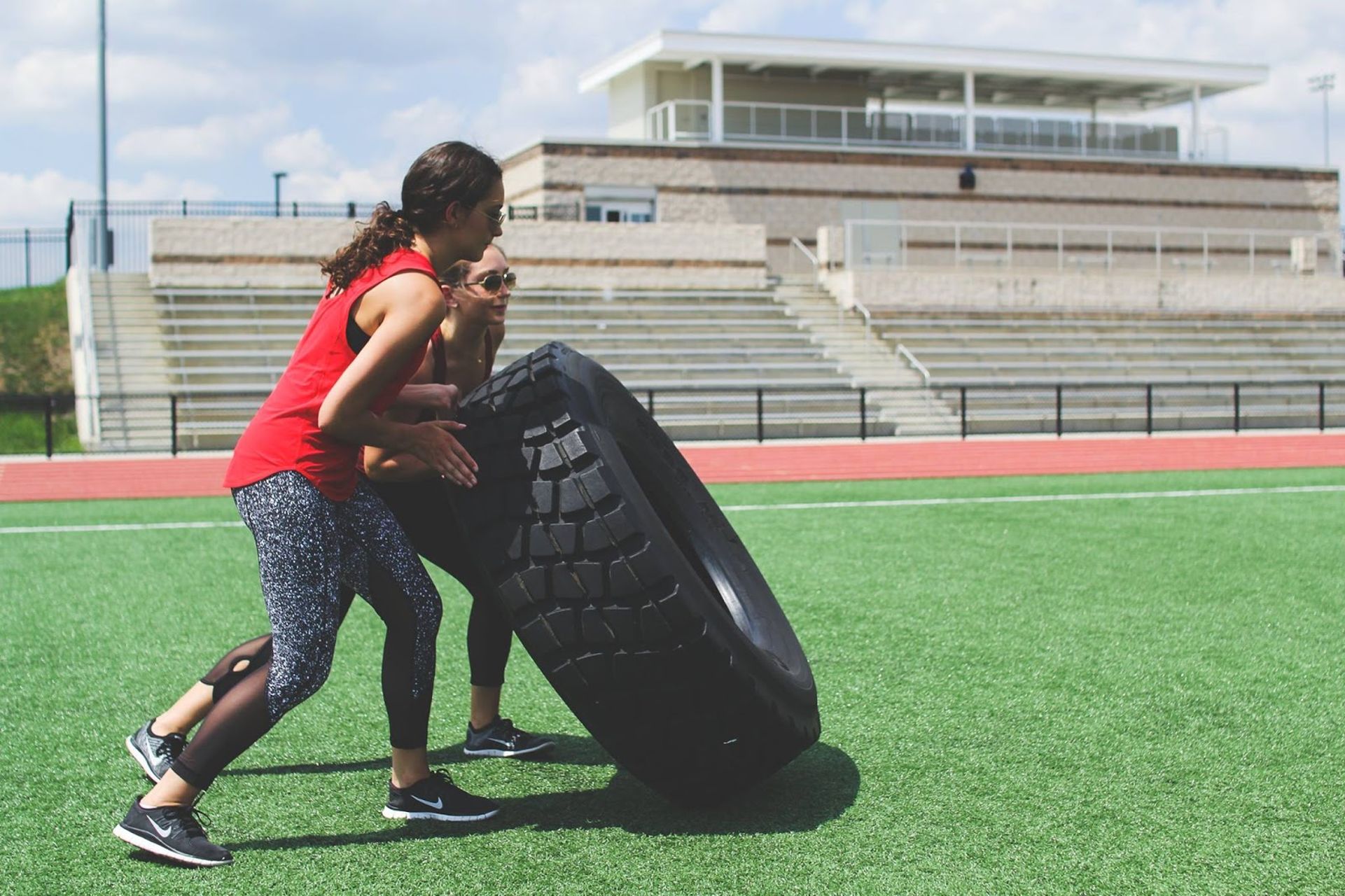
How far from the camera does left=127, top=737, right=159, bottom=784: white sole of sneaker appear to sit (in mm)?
4156

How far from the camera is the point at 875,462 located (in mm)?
17859

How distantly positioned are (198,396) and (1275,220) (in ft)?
111

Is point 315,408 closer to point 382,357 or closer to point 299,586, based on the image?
point 382,357

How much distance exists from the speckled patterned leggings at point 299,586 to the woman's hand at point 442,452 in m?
0.27

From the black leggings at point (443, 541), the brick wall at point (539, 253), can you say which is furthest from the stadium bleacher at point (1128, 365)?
the black leggings at point (443, 541)

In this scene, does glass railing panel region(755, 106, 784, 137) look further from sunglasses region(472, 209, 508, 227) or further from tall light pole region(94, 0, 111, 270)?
sunglasses region(472, 209, 508, 227)

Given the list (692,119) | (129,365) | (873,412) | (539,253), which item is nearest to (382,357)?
(873,412)

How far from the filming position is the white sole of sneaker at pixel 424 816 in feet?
12.8

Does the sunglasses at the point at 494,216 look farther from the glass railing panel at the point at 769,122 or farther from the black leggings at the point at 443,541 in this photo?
the glass railing panel at the point at 769,122

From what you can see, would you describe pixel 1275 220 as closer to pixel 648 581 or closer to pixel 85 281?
pixel 85 281

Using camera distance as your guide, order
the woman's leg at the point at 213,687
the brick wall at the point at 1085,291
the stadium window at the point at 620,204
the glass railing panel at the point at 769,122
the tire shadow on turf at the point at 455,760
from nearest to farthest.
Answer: the woman's leg at the point at 213,687, the tire shadow on turf at the point at 455,760, the brick wall at the point at 1085,291, the stadium window at the point at 620,204, the glass railing panel at the point at 769,122

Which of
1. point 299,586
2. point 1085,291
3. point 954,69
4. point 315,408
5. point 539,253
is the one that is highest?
point 954,69

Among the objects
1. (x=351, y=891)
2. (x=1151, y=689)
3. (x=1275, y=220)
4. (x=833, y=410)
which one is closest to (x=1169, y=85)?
(x=1275, y=220)

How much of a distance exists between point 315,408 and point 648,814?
5.07 feet
